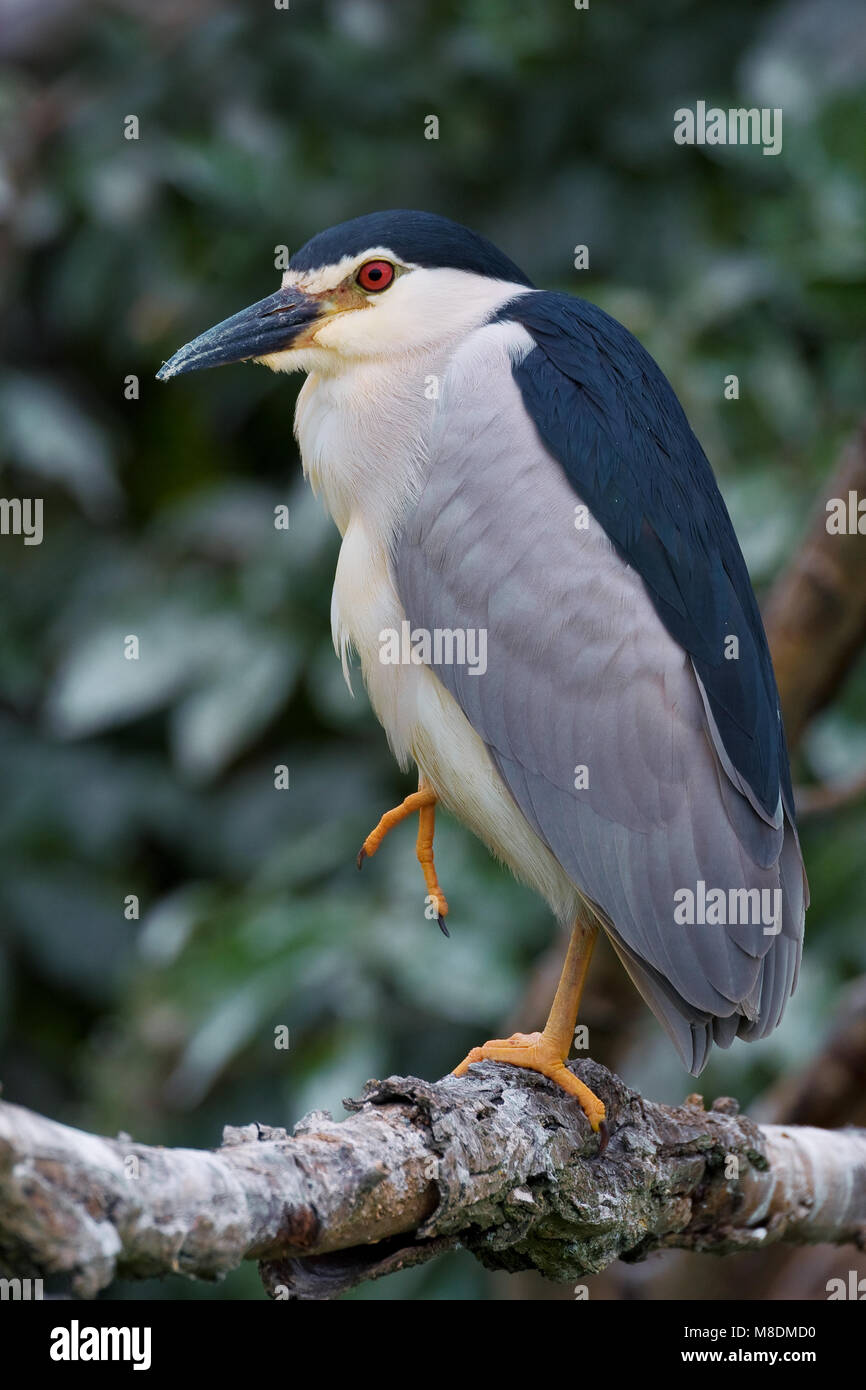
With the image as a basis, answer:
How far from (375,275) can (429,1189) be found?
4.24 ft

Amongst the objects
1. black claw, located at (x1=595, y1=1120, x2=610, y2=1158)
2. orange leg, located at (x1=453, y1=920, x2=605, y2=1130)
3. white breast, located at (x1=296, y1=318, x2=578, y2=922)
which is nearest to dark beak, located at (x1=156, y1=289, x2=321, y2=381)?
white breast, located at (x1=296, y1=318, x2=578, y2=922)

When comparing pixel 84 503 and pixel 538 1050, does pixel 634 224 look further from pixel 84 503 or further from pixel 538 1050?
pixel 538 1050

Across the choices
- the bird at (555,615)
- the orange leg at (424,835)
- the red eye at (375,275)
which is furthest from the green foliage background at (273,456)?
the red eye at (375,275)

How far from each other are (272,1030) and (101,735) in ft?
3.95

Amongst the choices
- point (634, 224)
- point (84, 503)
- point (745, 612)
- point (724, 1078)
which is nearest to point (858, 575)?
point (745, 612)

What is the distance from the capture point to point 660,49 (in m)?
4.00

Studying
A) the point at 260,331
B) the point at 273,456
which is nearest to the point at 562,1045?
the point at 260,331

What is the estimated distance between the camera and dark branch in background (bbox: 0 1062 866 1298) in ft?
3.70

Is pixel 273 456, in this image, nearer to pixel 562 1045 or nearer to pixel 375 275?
pixel 375 275

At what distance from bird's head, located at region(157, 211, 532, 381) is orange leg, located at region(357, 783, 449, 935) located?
2.16 feet

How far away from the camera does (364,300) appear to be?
2.16 m

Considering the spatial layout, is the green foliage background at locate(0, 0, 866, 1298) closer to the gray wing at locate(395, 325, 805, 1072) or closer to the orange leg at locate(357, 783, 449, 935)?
the orange leg at locate(357, 783, 449, 935)

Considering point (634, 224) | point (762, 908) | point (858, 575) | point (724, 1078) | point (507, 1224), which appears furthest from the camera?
point (634, 224)

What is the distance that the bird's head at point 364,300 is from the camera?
2139 mm
